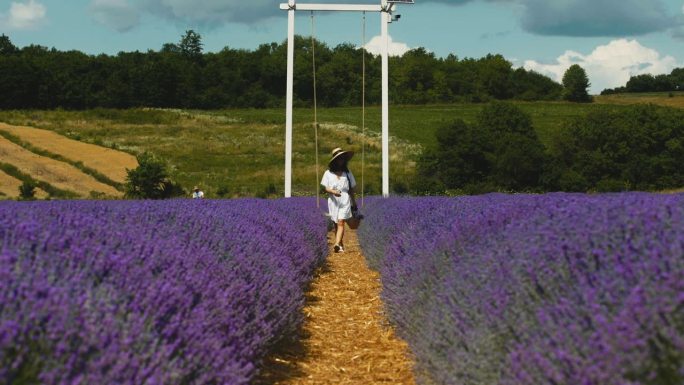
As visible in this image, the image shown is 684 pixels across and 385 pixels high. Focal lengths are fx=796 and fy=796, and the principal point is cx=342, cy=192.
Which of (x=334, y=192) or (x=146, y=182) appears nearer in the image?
(x=334, y=192)

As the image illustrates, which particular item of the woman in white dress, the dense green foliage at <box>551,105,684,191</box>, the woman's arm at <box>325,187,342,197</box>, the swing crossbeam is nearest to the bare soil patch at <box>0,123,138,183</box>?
the dense green foliage at <box>551,105,684,191</box>

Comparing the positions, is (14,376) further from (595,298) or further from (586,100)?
(586,100)

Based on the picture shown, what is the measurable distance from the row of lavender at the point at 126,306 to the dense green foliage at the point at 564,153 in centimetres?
2815

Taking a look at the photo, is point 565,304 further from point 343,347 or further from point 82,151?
point 82,151

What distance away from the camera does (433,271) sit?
3814 mm

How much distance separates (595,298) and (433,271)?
1.84m

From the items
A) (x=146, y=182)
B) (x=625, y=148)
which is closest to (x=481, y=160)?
(x=625, y=148)

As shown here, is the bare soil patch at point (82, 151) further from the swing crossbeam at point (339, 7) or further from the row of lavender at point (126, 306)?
the row of lavender at point (126, 306)

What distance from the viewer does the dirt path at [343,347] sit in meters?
3.79

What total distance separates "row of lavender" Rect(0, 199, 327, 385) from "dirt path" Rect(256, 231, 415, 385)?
0.23 meters

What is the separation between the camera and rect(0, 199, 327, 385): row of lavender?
196 cm

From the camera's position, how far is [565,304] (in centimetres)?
210

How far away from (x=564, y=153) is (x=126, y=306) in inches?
1610

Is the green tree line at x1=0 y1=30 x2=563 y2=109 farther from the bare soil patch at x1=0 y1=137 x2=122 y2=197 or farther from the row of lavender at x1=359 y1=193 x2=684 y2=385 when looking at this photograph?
the row of lavender at x1=359 y1=193 x2=684 y2=385
